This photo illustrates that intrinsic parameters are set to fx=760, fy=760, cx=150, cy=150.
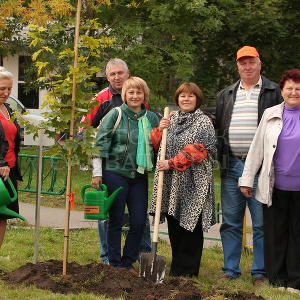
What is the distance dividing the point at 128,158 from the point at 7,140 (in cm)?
110

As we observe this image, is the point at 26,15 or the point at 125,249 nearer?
the point at 125,249

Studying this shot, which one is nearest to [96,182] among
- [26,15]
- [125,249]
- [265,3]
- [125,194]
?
[125,194]

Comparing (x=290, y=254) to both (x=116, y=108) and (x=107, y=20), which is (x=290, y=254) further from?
(x=107, y=20)

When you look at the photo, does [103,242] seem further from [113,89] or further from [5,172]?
[113,89]

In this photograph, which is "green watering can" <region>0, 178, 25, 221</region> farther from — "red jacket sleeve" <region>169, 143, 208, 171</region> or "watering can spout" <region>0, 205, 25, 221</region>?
"red jacket sleeve" <region>169, 143, 208, 171</region>

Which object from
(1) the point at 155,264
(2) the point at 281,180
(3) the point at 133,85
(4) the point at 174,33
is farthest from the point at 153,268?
(4) the point at 174,33

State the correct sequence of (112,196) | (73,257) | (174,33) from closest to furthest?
(112,196) → (73,257) → (174,33)

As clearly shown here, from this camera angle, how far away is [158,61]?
1564 centimetres

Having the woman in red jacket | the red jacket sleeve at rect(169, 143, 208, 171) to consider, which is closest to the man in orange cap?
the red jacket sleeve at rect(169, 143, 208, 171)

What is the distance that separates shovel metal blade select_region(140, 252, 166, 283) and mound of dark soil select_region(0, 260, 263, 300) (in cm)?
9

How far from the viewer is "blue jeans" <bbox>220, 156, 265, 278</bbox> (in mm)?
7090

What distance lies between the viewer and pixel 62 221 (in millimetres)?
10461

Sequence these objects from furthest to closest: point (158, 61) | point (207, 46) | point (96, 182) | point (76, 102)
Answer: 1. point (207, 46)
2. point (158, 61)
3. point (96, 182)
4. point (76, 102)

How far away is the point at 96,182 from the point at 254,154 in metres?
1.44
